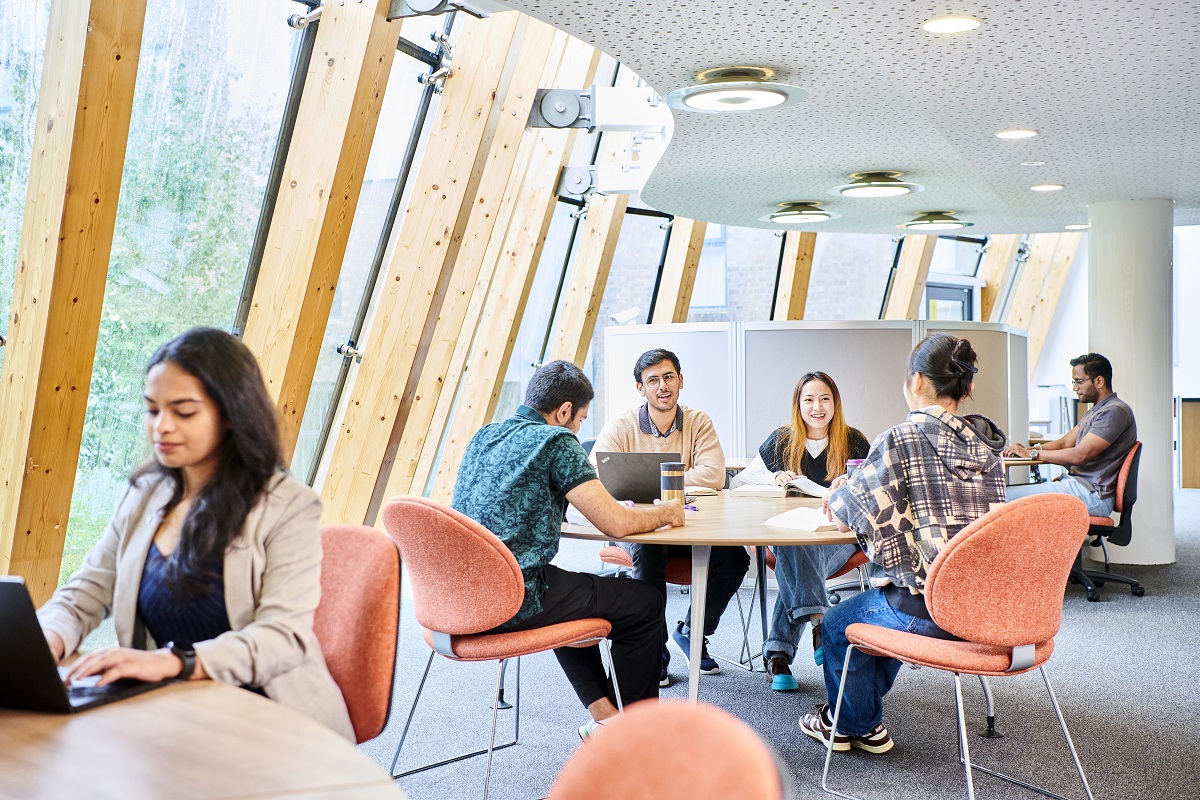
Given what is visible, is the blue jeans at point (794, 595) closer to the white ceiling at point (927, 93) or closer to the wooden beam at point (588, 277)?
the white ceiling at point (927, 93)

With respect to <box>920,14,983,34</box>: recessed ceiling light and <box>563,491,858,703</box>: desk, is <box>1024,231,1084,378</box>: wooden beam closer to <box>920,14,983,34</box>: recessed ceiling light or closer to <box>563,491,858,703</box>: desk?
<box>920,14,983,34</box>: recessed ceiling light

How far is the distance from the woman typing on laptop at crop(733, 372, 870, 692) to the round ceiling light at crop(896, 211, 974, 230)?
12.0ft

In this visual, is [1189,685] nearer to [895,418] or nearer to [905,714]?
[905,714]

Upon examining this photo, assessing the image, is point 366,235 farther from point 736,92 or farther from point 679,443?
point 736,92

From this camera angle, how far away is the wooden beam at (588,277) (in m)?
8.57

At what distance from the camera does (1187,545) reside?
8.10m

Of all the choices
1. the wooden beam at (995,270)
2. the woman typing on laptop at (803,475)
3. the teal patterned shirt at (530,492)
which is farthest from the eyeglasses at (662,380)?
the wooden beam at (995,270)

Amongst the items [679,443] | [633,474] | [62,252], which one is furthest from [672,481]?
[62,252]

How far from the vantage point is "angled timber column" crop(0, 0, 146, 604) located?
3248mm

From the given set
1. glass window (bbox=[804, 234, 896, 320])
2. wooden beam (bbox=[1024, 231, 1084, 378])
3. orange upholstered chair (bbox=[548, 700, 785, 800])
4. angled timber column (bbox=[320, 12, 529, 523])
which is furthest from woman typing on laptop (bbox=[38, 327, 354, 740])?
wooden beam (bbox=[1024, 231, 1084, 378])

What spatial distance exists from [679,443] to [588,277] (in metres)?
4.03

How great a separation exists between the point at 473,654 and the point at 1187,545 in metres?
7.08

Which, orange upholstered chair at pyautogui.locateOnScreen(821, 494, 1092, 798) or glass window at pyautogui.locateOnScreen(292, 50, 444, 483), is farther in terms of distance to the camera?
glass window at pyautogui.locateOnScreen(292, 50, 444, 483)

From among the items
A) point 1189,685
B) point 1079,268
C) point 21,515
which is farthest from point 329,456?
point 1079,268
